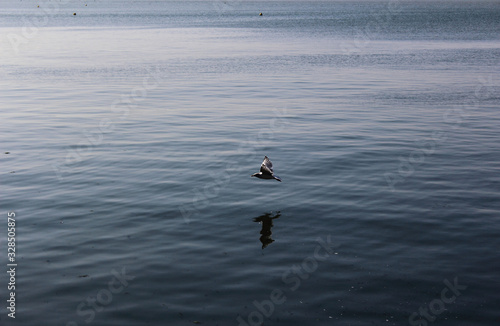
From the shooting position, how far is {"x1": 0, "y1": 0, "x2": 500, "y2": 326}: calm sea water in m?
13.5

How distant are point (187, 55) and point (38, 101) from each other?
29.1 meters

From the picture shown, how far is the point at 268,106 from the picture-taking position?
37781 mm

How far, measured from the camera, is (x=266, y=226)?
59.5 feet

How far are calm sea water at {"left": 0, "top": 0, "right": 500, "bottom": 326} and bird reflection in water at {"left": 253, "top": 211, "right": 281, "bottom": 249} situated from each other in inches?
3.0

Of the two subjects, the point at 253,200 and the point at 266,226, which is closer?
the point at 266,226

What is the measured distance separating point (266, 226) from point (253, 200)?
2.52 metres

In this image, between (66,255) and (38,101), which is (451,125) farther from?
(38,101)

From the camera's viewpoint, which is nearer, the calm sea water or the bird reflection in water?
the calm sea water

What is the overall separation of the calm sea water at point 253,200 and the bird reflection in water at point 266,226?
76mm

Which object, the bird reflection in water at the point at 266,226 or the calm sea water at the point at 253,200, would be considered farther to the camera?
the bird reflection in water at the point at 266,226

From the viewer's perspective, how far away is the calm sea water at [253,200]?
1351 cm

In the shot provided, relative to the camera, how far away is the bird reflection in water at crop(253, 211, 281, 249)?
16.9 metres

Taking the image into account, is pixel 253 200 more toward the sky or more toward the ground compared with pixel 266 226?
more toward the sky

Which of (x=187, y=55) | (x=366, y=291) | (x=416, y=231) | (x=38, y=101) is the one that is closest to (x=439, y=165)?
(x=416, y=231)
